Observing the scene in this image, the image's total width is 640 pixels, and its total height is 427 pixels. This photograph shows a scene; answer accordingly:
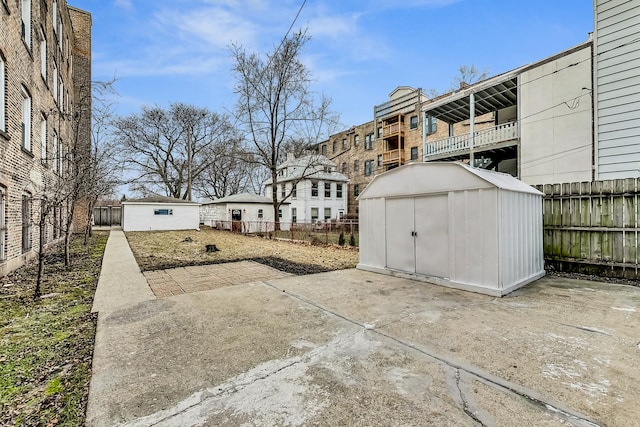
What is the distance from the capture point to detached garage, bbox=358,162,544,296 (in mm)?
4965

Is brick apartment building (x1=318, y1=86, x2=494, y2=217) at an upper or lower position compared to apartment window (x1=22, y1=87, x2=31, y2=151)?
upper

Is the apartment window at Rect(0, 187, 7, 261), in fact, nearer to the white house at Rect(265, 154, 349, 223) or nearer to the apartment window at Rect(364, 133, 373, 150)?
the white house at Rect(265, 154, 349, 223)

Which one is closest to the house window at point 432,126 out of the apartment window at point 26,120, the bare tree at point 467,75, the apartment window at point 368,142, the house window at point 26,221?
the bare tree at point 467,75

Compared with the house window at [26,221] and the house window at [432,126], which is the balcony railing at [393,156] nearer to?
the house window at [432,126]

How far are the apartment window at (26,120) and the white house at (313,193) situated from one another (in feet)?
60.7

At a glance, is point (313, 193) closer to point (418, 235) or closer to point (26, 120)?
point (26, 120)

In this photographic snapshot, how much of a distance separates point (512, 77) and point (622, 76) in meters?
3.32

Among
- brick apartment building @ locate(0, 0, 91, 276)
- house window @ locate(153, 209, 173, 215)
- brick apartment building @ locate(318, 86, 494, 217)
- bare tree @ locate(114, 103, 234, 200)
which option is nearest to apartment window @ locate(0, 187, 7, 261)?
brick apartment building @ locate(0, 0, 91, 276)

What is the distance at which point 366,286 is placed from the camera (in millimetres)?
5574

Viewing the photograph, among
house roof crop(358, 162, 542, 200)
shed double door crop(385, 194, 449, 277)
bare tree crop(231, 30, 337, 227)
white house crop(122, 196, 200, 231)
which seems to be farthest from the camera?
white house crop(122, 196, 200, 231)

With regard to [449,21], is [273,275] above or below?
below

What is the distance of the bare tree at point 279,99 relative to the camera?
1886cm

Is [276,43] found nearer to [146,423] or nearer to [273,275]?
[273,275]

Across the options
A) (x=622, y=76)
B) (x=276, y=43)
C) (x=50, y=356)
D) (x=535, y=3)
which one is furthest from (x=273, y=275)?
(x=276, y=43)
